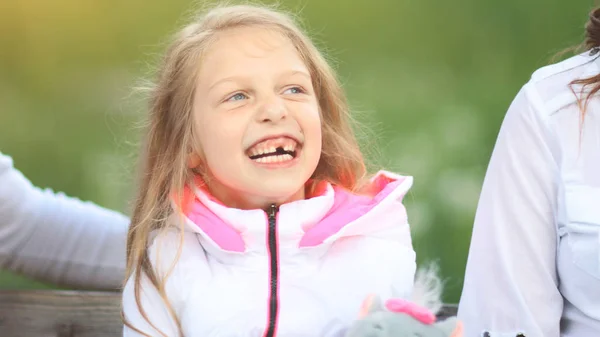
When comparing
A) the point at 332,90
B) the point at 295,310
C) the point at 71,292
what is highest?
the point at 332,90

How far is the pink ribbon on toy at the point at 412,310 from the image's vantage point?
149 cm

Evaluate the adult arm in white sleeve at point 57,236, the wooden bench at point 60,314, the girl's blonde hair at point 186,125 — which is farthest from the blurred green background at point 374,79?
the girl's blonde hair at point 186,125

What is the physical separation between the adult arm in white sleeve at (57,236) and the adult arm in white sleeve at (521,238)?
108 centimetres

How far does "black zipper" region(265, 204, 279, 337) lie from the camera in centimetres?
168

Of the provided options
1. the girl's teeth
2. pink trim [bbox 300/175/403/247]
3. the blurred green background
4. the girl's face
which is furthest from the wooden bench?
the girl's teeth

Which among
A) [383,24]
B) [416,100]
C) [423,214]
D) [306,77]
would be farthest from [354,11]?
[306,77]

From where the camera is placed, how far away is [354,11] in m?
2.66

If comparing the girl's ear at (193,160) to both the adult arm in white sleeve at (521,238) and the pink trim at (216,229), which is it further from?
the adult arm in white sleeve at (521,238)

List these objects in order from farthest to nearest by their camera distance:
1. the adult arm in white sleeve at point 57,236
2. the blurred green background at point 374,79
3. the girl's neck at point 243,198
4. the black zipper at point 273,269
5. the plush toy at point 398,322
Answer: the blurred green background at point 374,79
the adult arm in white sleeve at point 57,236
the girl's neck at point 243,198
the black zipper at point 273,269
the plush toy at point 398,322

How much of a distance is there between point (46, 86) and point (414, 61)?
105 cm

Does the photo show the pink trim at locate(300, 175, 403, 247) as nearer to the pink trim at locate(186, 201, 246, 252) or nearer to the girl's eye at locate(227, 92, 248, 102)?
the pink trim at locate(186, 201, 246, 252)

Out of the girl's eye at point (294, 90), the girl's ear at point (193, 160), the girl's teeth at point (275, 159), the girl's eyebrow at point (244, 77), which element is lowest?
the girl's ear at point (193, 160)

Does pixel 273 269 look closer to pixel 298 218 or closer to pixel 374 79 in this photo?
pixel 298 218

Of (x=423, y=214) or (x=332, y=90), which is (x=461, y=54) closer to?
(x=423, y=214)
